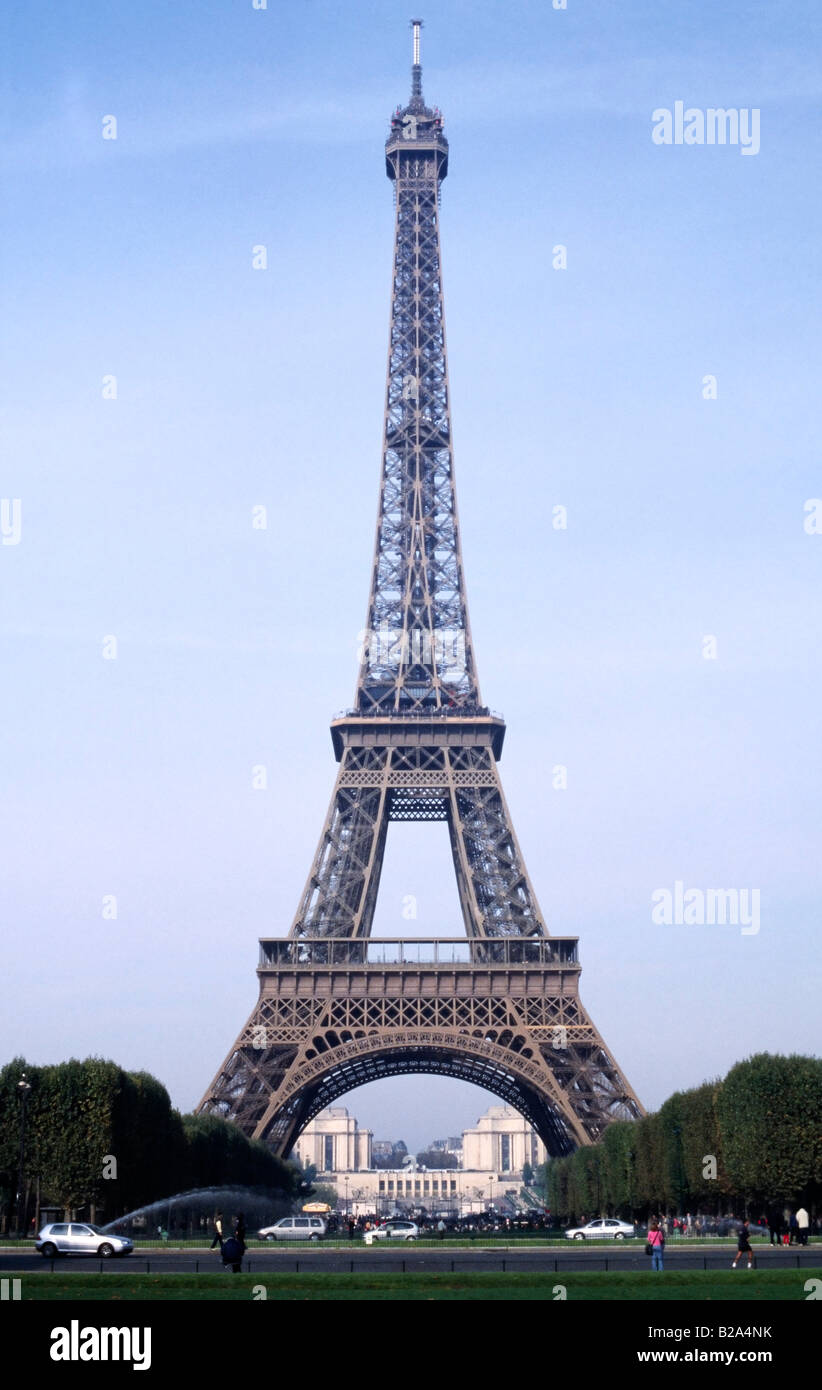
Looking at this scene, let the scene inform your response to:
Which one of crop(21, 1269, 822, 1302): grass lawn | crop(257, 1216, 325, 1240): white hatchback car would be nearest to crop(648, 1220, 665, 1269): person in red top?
crop(21, 1269, 822, 1302): grass lawn

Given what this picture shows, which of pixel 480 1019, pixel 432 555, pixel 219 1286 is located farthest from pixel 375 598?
pixel 219 1286

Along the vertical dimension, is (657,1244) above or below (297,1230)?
above

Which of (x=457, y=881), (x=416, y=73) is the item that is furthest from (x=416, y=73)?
(x=457, y=881)

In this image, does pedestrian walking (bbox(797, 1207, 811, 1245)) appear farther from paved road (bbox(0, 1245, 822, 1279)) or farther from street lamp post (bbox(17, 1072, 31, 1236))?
street lamp post (bbox(17, 1072, 31, 1236))

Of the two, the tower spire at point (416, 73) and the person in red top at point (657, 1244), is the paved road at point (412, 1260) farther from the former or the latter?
the tower spire at point (416, 73)

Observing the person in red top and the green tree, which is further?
the green tree

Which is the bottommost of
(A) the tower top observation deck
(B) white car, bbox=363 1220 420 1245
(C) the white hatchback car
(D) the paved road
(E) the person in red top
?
(B) white car, bbox=363 1220 420 1245

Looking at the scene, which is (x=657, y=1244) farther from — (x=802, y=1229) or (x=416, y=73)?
(x=416, y=73)

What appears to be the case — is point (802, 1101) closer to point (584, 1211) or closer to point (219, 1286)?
point (584, 1211)
